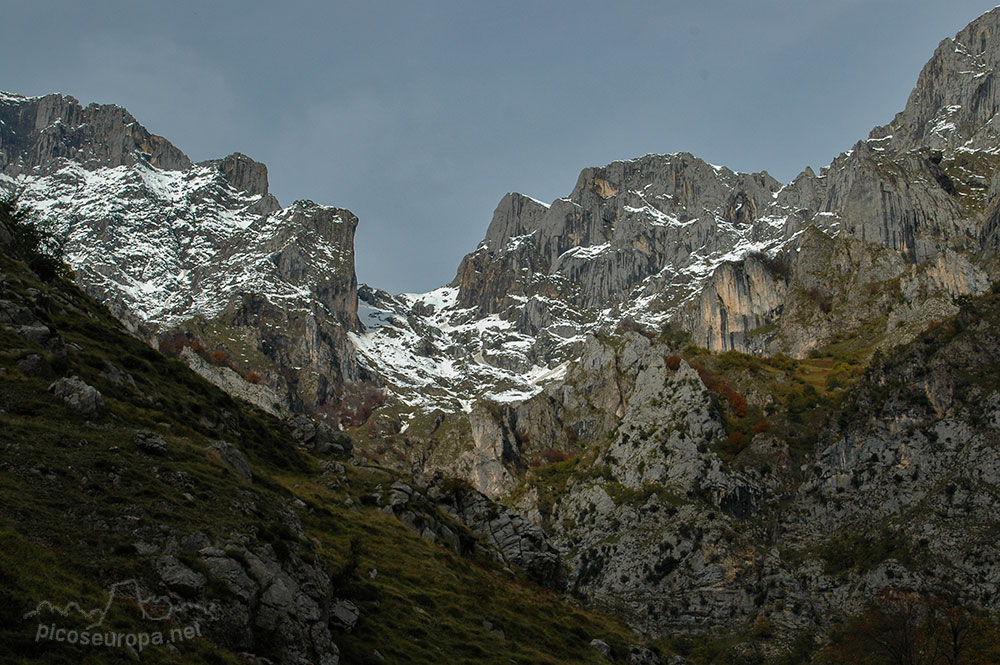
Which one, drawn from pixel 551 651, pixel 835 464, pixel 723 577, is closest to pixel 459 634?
pixel 551 651

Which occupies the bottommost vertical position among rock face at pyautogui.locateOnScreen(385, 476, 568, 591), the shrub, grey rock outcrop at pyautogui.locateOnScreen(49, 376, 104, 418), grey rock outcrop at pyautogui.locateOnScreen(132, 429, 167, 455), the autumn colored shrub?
rock face at pyautogui.locateOnScreen(385, 476, 568, 591)

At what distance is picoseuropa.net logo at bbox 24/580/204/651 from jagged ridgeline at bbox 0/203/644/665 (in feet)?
0.21

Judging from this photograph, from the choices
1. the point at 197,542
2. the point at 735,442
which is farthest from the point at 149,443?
the point at 735,442

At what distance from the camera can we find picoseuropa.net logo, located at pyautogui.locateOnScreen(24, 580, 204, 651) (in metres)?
19.8

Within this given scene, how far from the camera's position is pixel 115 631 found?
2105 cm

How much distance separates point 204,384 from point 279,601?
154 ft

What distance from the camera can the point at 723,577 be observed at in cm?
12000

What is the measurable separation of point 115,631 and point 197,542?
6.96 meters

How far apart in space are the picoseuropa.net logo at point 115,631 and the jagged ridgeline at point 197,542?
6cm

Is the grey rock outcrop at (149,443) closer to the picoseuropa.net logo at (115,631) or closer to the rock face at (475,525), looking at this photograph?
the picoseuropa.net logo at (115,631)

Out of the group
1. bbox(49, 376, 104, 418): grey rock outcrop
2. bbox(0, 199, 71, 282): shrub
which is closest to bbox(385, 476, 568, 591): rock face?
bbox(49, 376, 104, 418): grey rock outcrop

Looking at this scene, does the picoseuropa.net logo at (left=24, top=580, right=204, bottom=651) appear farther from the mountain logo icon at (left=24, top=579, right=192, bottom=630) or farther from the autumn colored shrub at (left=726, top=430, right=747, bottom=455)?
the autumn colored shrub at (left=726, top=430, right=747, bottom=455)

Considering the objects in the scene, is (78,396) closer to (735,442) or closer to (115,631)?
(115,631)

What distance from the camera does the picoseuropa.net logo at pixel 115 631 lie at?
64.8 feet
